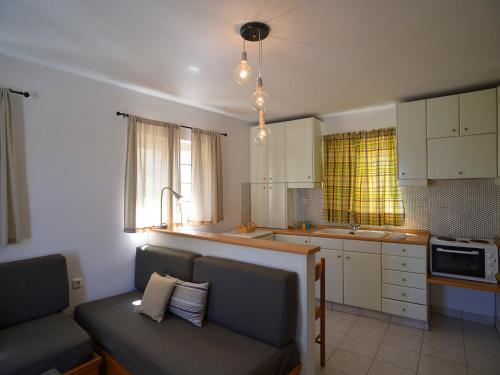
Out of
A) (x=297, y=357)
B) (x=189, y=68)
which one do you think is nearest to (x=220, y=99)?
(x=189, y=68)

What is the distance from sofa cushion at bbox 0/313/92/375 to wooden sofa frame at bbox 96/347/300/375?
0.44 ft

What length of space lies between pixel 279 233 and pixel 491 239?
233 centimetres

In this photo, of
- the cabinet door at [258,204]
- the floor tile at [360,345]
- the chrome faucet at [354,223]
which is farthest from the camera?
the cabinet door at [258,204]

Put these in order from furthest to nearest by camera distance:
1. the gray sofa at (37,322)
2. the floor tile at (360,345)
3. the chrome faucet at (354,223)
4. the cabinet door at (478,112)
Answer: the chrome faucet at (354,223), the cabinet door at (478,112), the floor tile at (360,345), the gray sofa at (37,322)

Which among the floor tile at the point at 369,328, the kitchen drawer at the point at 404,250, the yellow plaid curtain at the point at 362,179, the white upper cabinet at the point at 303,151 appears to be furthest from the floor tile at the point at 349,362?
the white upper cabinet at the point at 303,151

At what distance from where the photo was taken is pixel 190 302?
214 cm

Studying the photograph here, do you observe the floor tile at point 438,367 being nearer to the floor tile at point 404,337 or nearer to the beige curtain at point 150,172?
the floor tile at point 404,337

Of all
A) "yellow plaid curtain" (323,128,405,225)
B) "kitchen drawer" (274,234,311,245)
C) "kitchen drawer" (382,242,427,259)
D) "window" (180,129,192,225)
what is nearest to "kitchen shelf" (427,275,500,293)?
"kitchen drawer" (382,242,427,259)

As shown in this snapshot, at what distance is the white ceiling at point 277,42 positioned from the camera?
1.60m

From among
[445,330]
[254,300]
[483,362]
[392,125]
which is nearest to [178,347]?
[254,300]

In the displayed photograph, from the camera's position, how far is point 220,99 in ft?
10.8

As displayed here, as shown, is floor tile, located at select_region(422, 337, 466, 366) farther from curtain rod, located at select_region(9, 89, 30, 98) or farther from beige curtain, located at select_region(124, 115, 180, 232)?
curtain rod, located at select_region(9, 89, 30, 98)

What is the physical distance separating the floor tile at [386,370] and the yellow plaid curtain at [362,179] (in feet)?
5.56

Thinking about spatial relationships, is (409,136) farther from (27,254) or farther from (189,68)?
(27,254)
